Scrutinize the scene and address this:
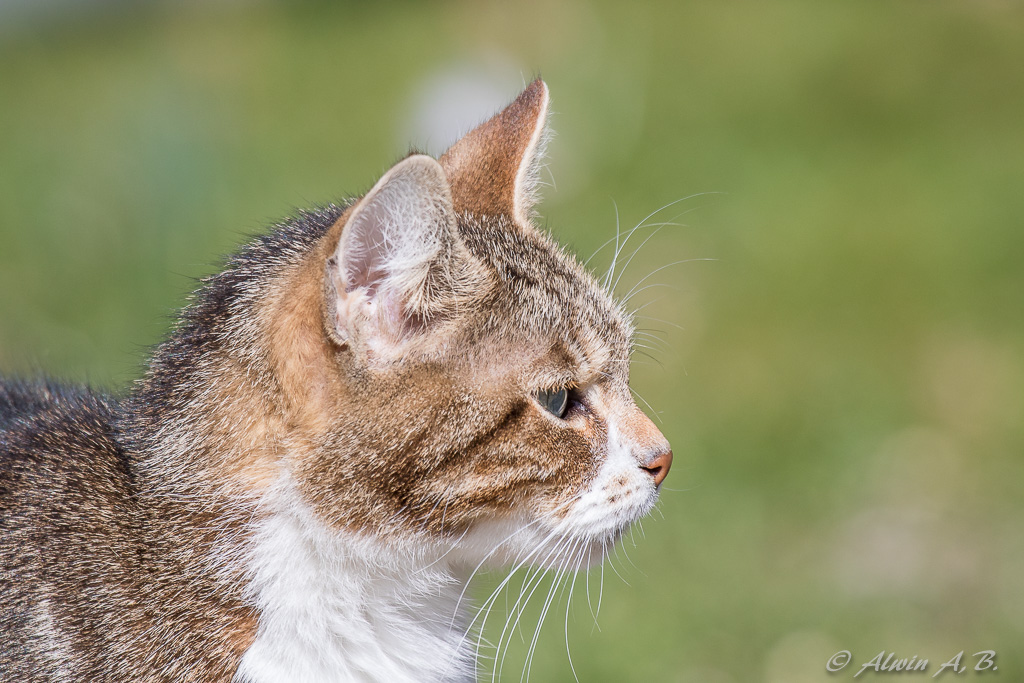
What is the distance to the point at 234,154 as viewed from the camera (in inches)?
290

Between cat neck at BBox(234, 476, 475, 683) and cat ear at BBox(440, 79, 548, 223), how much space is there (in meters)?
0.84

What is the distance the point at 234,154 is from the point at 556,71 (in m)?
2.40

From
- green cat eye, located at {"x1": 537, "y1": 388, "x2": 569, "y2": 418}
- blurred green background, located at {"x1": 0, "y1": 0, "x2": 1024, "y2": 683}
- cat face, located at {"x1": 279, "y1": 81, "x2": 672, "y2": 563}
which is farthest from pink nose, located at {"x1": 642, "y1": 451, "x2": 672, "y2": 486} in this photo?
blurred green background, located at {"x1": 0, "y1": 0, "x2": 1024, "y2": 683}

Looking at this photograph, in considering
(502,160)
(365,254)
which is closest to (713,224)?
(502,160)

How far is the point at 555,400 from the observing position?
2.24 meters

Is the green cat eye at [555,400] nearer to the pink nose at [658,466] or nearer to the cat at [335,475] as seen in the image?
the cat at [335,475]

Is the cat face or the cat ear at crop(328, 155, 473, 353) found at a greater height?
the cat ear at crop(328, 155, 473, 353)

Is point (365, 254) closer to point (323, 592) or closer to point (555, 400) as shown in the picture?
point (555, 400)

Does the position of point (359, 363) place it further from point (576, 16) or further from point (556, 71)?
point (576, 16)

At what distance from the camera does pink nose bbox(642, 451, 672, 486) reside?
2215mm

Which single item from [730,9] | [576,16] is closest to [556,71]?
[576,16]

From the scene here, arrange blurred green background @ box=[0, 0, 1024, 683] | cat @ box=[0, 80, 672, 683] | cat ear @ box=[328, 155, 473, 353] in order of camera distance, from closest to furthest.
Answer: cat ear @ box=[328, 155, 473, 353] < cat @ box=[0, 80, 672, 683] < blurred green background @ box=[0, 0, 1024, 683]

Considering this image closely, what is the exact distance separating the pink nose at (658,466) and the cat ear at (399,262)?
542mm

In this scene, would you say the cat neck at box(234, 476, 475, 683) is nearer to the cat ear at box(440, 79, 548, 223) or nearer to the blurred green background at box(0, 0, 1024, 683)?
the blurred green background at box(0, 0, 1024, 683)
